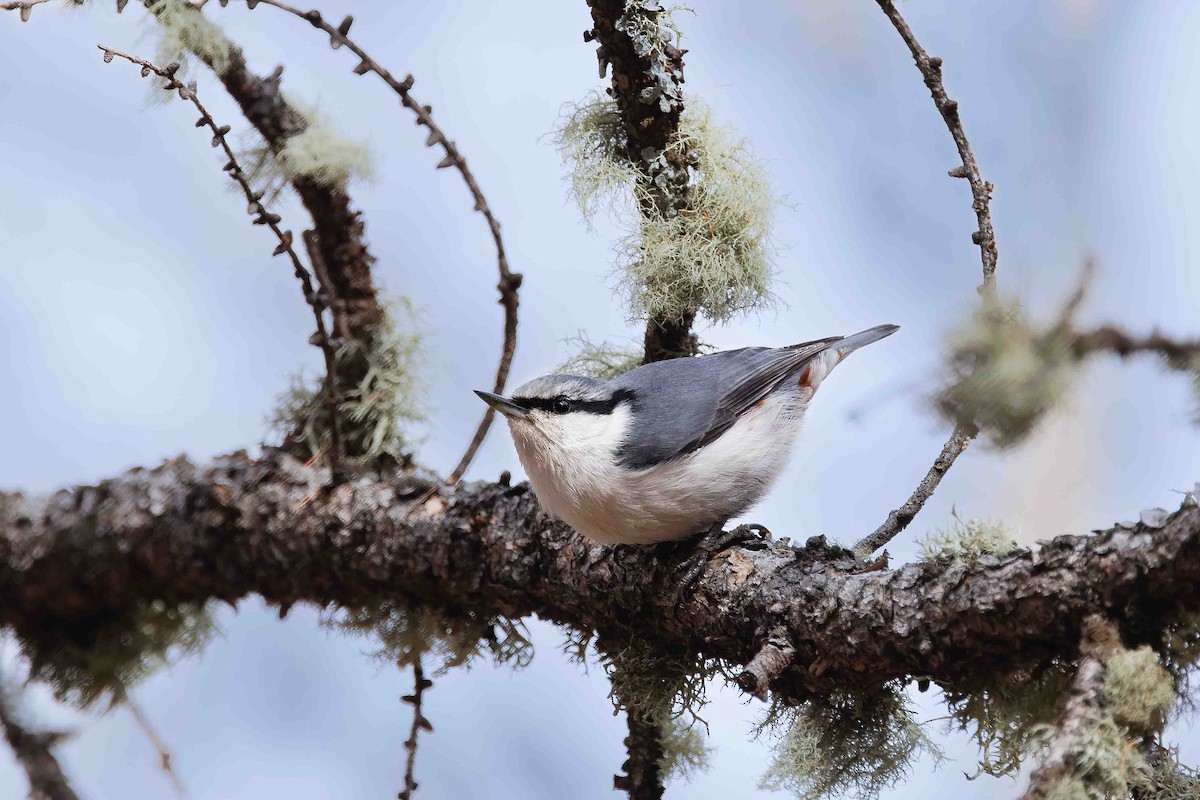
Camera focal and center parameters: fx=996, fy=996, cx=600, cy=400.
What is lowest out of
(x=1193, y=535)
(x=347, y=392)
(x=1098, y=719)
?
(x=1098, y=719)

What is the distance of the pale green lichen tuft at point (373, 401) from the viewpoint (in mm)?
1504

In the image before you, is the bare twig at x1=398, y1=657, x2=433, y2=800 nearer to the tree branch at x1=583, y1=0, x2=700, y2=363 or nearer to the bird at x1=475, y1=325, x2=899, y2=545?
the bird at x1=475, y1=325, x2=899, y2=545

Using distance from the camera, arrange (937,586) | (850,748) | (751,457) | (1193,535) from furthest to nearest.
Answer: (751,457) < (850,748) < (937,586) < (1193,535)

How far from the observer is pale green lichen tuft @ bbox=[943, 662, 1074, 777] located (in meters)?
0.85

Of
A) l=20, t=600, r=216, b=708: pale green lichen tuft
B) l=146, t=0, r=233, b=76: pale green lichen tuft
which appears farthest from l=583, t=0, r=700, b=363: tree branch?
l=20, t=600, r=216, b=708: pale green lichen tuft

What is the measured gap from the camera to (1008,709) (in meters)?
0.88

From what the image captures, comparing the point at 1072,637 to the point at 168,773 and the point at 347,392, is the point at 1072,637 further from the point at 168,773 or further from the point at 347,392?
the point at 347,392

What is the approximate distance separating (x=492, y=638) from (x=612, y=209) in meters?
0.58

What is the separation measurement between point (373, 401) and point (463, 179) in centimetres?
38

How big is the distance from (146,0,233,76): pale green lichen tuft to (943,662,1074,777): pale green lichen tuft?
3.88ft

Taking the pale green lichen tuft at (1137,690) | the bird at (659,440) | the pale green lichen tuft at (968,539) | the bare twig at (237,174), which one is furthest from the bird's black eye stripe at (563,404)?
the pale green lichen tuft at (1137,690)

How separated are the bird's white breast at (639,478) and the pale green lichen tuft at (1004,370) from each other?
804 millimetres

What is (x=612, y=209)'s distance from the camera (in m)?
1.30

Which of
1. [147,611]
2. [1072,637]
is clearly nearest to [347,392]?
[147,611]
